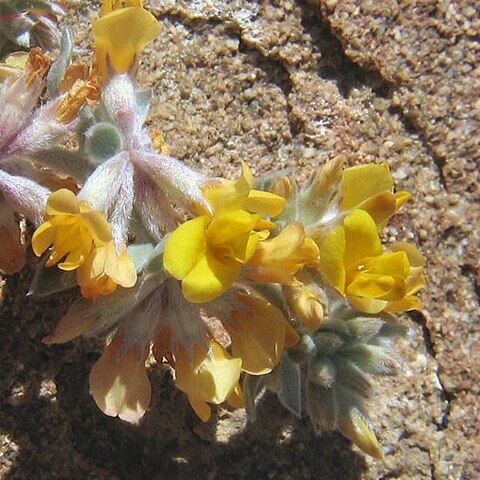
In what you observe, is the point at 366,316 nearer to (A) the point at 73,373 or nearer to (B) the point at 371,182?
(B) the point at 371,182

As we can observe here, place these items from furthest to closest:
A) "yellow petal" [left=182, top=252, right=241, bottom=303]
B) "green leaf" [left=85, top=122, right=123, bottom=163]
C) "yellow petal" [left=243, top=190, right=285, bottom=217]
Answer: "green leaf" [left=85, top=122, right=123, bottom=163] → "yellow petal" [left=243, top=190, right=285, bottom=217] → "yellow petal" [left=182, top=252, right=241, bottom=303]

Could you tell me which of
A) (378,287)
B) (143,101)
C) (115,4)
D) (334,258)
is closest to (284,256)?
(334,258)

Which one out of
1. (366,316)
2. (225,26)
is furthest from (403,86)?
(366,316)

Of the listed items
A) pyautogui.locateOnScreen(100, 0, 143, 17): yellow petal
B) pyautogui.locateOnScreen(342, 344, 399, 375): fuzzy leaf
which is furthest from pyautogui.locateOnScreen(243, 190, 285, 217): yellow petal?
pyautogui.locateOnScreen(100, 0, 143, 17): yellow petal

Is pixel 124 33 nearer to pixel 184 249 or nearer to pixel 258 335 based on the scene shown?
pixel 184 249

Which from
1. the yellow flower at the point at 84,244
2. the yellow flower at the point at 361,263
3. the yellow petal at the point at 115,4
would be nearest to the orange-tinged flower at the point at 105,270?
the yellow flower at the point at 84,244

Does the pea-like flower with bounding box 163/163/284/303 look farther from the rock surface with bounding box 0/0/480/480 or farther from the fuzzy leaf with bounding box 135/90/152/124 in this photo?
the rock surface with bounding box 0/0/480/480

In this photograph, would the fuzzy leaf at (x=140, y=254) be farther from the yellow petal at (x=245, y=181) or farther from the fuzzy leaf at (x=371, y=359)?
the fuzzy leaf at (x=371, y=359)
